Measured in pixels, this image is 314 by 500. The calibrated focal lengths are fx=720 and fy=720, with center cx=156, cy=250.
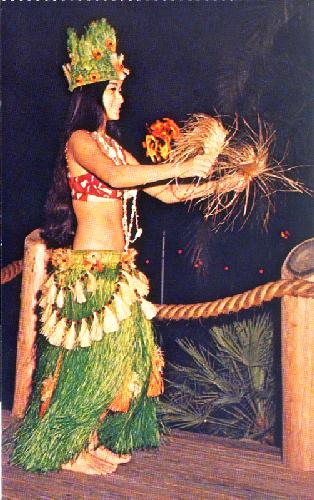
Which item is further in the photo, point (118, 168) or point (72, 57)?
point (72, 57)

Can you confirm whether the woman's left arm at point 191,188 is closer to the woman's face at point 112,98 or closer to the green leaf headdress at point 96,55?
the woman's face at point 112,98

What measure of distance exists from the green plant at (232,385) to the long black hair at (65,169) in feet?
3.41

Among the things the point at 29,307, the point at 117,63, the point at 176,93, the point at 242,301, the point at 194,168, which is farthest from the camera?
the point at 29,307

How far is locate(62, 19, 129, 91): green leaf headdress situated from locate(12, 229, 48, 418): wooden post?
2.97 feet

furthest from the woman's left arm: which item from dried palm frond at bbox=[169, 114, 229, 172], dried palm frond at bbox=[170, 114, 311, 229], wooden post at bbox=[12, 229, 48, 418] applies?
wooden post at bbox=[12, 229, 48, 418]

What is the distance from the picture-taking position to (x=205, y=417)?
3.33m

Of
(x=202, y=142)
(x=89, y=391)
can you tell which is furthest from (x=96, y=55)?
(x=89, y=391)

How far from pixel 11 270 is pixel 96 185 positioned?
113 centimetres

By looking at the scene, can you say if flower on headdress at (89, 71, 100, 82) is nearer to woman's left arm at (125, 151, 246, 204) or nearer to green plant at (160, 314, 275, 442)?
woman's left arm at (125, 151, 246, 204)

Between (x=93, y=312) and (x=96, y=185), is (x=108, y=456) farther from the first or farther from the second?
(x=96, y=185)

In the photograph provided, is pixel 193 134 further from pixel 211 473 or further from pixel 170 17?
pixel 211 473

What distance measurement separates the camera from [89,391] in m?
2.35

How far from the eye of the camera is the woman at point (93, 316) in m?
2.36

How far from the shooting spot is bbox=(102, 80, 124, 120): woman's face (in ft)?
8.04
